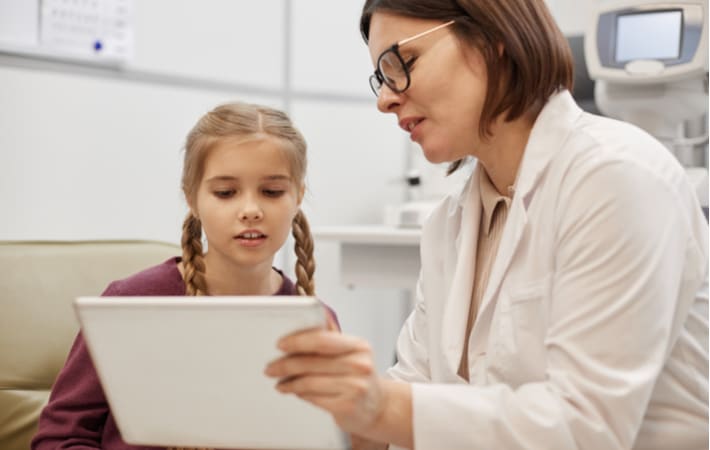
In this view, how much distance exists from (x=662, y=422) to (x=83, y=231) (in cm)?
147

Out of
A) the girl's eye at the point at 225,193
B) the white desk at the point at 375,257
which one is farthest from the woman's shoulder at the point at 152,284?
the white desk at the point at 375,257

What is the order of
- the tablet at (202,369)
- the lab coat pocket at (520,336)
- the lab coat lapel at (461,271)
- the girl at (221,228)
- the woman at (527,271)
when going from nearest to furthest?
the tablet at (202,369)
the woman at (527,271)
the lab coat pocket at (520,336)
the lab coat lapel at (461,271)
the girl at (221,228)

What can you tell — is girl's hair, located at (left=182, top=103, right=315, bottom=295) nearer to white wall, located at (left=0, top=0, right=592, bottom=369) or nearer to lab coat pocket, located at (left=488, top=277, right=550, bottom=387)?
lab coat pocket, located at (left=488, top=277, right=550, bottom=387)

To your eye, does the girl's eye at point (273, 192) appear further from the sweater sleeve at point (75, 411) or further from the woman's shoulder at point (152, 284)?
the sweater sleeve at point (75, 411)

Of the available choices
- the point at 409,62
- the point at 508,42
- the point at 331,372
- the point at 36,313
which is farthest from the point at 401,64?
the point at 36,313

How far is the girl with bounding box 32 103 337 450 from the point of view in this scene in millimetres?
1203

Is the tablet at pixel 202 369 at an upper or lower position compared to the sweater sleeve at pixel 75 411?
upper

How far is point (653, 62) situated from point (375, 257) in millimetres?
836

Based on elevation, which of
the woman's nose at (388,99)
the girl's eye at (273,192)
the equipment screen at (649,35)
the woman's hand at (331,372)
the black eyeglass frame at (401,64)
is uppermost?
the equipment screen at (649,35)

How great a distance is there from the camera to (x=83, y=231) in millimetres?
2066

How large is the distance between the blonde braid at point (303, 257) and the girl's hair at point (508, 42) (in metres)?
0.42

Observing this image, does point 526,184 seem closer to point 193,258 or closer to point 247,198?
point 247,198

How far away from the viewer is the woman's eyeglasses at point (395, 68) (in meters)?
1.08

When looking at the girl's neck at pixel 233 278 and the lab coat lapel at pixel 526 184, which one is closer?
the lab coat lapel at pixel 526 184
